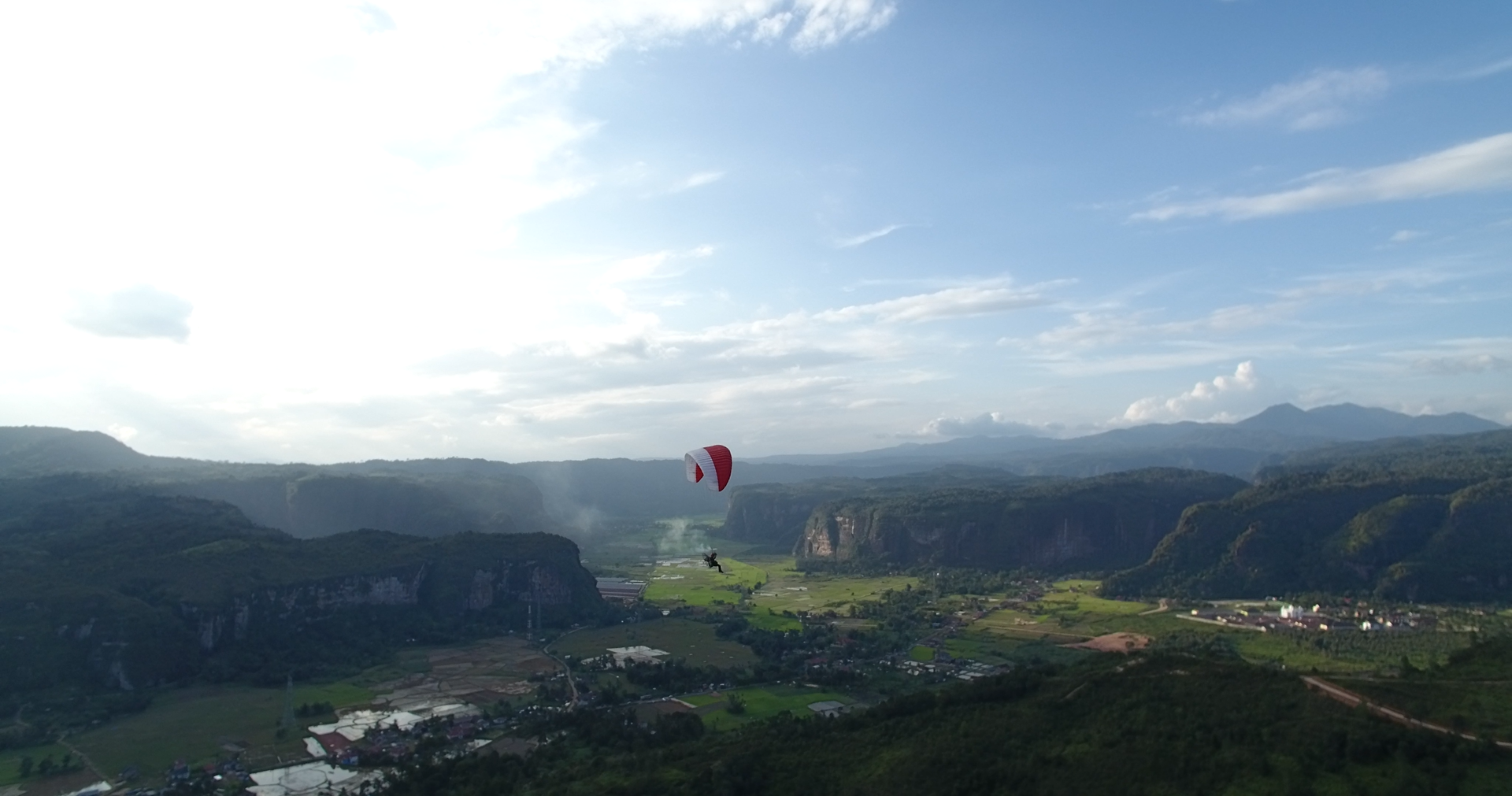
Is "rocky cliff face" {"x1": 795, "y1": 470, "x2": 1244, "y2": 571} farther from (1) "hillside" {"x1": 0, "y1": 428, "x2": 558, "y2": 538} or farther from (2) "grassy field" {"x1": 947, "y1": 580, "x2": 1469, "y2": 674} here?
(1) "hillside" {"x1": 0, "y1": 428, "x2": 558, "y2": 538}

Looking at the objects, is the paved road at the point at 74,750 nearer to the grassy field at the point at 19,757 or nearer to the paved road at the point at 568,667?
the grassy field at the point at 19,757

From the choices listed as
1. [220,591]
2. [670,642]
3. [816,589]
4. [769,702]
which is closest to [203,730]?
[220,591]

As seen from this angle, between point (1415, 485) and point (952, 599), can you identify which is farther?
point (1415, 485)

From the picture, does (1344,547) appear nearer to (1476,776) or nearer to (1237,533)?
(1237,533)

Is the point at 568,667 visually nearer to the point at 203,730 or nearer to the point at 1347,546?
the point at 203,730

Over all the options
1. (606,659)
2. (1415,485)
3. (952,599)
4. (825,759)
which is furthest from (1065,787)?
(1415,485)
